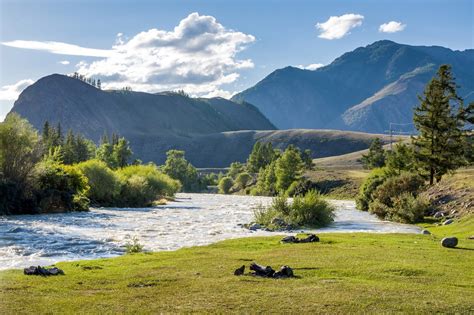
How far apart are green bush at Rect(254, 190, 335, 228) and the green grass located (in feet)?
74.6

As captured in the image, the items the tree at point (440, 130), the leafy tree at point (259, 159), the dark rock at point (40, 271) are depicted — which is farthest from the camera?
the leafy tree at point (259, 159)

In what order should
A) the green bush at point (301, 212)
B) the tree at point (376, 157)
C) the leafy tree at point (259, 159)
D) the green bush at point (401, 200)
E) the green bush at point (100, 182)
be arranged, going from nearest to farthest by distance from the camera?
the green bush at point (301, 212) < the green bush at point (401, 200) < the green bush at point (100, 182) < the tree at point (376, 157) < the leafy tree at point (259, 159)

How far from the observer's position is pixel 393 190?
63.0 meters

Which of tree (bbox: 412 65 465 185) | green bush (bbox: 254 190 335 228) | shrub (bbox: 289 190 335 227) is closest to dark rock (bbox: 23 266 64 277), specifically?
green bush (bbox: 254 190 335 228)

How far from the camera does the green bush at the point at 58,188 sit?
192 feet

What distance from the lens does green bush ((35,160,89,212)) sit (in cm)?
5853

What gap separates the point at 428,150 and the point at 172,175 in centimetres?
12398

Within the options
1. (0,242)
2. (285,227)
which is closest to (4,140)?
(0,242)

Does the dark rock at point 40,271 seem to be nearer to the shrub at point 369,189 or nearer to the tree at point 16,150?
the tree at point 16,150

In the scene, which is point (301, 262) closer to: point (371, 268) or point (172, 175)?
point (371, 268)

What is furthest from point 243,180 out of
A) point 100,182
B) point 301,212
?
point 301,212

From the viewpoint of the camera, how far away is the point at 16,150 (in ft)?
185

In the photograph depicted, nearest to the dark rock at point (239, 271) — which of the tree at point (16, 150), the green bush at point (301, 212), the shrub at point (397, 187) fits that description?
the green bush at point (301, 212)

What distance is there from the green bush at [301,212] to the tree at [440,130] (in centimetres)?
2026
